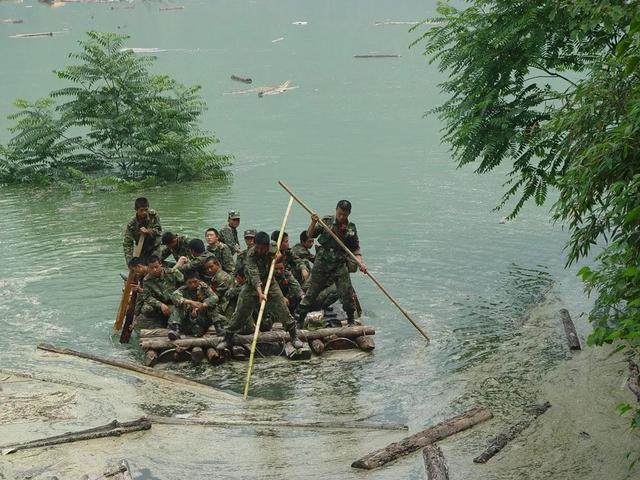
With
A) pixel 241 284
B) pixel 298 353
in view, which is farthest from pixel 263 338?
Result: pixel 241 284

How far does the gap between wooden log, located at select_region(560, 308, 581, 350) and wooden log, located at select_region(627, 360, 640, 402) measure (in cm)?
212

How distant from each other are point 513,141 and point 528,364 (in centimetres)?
424

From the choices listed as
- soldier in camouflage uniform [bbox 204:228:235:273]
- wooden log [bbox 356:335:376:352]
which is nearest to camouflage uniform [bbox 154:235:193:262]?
soldier in camouflage uniform [bbox 204:228:235:273]

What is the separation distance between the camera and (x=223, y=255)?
608 inches

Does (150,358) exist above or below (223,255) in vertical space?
below

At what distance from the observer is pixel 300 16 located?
75562 millimetres

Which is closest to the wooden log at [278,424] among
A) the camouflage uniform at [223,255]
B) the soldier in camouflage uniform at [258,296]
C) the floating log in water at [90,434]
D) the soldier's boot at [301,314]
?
the floating log in water at [90,434]

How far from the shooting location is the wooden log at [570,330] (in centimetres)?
1354

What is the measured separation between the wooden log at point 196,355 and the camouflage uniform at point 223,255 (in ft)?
6.64

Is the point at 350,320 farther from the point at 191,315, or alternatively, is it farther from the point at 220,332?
the point at 191,315

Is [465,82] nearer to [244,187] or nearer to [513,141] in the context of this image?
[513,141]

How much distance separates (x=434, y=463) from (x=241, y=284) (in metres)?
5.02

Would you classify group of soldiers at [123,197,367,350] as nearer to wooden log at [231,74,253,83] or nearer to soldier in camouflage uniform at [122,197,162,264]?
soldier in camouflage uniform at [122,197,162,264]

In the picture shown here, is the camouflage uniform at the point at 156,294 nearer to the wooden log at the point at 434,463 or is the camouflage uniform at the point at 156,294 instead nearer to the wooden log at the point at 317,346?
the wooden log at the point at 317,346
